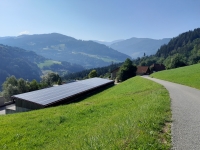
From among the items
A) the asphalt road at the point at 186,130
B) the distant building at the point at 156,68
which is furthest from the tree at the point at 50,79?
the asphalt road at the point at 186,130

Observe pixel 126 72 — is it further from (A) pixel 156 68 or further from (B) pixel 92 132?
(B) pixel 92 132

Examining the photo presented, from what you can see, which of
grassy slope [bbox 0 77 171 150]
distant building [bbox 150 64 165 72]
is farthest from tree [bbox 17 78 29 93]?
distant building [bbox 150 64 165 72]

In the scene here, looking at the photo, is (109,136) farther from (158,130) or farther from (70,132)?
(70,132)

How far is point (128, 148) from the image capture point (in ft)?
22.0

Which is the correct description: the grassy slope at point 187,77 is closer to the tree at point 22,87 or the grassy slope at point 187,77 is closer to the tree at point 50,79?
the tree at point 22,87

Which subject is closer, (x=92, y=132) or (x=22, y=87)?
(x=92, y=132)

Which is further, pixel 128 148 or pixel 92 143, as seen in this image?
pixel 92 143

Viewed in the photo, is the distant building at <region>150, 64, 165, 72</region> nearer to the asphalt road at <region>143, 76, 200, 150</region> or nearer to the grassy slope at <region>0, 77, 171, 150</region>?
the grassy slope at <region>0, 77, 171, 150</region>

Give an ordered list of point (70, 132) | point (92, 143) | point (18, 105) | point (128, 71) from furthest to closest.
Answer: point (128, 71), point (18, 105), point (70, 132), point (92, 143)

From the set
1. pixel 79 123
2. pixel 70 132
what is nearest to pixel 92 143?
pixel 70 132

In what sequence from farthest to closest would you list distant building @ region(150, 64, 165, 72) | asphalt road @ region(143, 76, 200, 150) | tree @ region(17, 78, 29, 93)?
distant building @ region(150, 64, 165, 72) < tree @ region(17, 78, 29, 93) < asphalt road @ region(143, 76, 200, 150)

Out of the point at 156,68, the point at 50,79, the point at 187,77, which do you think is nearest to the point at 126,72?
the point at 187,77

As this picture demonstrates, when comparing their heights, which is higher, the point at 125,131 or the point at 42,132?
the point at 125,131

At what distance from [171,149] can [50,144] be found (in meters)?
7.55
